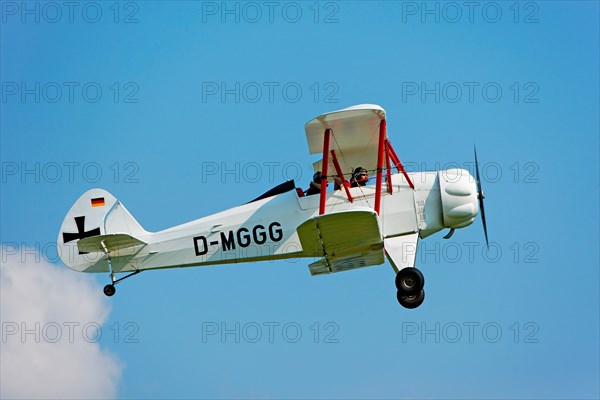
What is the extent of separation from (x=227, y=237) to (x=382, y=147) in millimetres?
2731

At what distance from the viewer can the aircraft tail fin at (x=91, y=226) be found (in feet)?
42.5

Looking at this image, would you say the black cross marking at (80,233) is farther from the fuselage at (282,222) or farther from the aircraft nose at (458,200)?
the aircraft nose at (458,200)

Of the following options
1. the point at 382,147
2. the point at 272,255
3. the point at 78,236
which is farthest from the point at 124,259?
the point at 382,147

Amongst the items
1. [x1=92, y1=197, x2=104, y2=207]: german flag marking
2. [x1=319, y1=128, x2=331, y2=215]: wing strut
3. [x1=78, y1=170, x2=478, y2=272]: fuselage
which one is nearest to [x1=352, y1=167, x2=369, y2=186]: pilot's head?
[x1=78, y1=170, x2=478, y2=272]: fuselage

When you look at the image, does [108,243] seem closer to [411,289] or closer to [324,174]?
[324,174]

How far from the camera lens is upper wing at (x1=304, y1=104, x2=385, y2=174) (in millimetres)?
11547

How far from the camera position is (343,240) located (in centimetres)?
1173

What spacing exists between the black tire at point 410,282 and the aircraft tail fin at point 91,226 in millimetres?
4167

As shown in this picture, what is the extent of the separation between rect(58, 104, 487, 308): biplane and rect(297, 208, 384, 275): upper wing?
1 cm

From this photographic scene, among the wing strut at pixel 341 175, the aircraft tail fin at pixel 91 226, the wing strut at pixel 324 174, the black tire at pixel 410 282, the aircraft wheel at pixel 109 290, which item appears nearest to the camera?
the black tire at pixel 410 282

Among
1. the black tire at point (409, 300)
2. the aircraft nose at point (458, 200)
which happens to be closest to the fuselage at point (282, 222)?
A: the aircraft nose at point (458, 200)

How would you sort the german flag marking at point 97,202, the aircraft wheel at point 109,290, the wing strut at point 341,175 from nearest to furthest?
the wing strut at point 341,175
the aircraft wheel at point 109,290
the german flag marking at point 97,202

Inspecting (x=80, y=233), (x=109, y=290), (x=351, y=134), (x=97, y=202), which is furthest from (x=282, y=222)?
(x=80, y=233)

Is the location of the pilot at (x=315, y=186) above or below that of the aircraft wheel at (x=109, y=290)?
above
